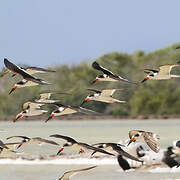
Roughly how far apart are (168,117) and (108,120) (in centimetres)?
1005

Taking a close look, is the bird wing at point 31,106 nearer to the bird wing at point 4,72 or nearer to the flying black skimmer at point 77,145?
the bird wing at point 4,72

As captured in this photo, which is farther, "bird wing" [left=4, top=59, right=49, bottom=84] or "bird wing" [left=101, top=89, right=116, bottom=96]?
"bird wing" [left=101, top=89, right=116, bottom=96]

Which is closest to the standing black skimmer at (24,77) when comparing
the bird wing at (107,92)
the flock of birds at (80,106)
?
the flock of birds at (80,106)

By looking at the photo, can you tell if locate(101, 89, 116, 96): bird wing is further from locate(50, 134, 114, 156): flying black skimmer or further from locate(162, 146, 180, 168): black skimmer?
locate(162, 146, 180, 168): black skimmer

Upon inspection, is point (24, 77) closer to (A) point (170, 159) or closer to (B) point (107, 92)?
(B) point (107, 92)

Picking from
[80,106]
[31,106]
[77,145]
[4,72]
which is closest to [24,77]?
[4,72]

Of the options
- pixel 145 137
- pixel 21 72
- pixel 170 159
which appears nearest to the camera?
pixel 21 72

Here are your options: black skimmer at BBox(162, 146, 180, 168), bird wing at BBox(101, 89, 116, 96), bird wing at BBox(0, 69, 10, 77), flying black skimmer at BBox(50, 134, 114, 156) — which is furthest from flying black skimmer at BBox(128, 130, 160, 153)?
black skimmer at BBox(162, 146, 180, 168)

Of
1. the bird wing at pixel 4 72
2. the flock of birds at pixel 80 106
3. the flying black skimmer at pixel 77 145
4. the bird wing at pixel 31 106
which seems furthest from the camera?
the bird wing at pixel 31 106

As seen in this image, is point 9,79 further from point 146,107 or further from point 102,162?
point 146,107

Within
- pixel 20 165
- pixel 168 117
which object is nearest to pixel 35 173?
pixel 20 165

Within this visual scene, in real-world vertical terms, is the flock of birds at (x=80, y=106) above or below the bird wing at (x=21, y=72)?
below

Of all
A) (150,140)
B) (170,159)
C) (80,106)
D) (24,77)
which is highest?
(24,77)

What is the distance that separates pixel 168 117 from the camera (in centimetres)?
4366
